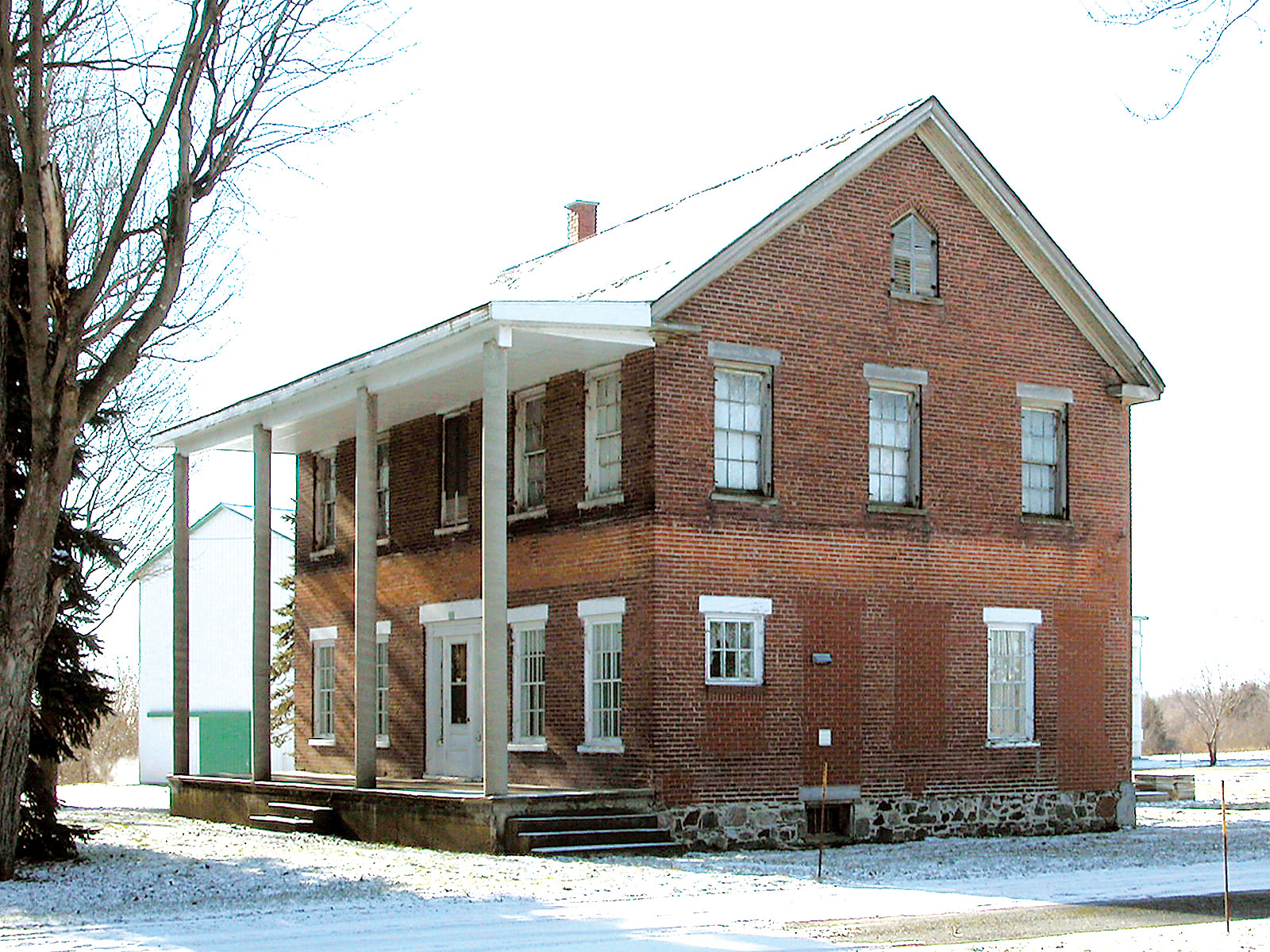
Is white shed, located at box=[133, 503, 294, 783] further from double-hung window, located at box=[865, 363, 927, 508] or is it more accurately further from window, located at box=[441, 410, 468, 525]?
double-hung window, located at box=[865, 363, 927, 508]

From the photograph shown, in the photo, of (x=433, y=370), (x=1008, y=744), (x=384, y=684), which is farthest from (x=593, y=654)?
(x=384, y=684)

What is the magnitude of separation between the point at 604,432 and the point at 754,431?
1.90 meters

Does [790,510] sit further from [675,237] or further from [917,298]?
[675,237]

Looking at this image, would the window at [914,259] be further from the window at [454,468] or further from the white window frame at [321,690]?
the white window frame at [321,690]

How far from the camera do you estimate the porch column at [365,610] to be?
75.5ft

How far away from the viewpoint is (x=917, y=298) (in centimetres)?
2427

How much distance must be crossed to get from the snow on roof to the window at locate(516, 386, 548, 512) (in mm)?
1410

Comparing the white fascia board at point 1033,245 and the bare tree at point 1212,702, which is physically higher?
the white fascia board at point 1033,245

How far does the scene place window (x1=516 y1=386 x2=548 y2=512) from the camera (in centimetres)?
2450

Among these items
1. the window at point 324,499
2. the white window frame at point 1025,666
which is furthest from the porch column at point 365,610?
the white window frame at point 1025,666

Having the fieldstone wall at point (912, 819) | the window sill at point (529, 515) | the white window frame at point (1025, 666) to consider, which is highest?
the window sill at point (529, 515)

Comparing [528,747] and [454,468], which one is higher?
[454,468]

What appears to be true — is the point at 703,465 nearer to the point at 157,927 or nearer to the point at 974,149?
the point at 974,149

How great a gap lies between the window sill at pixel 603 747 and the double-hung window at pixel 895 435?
15.4 ft
